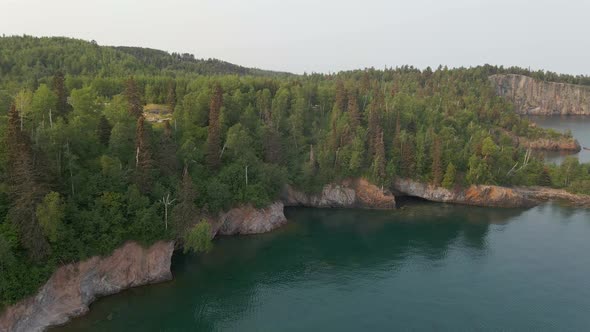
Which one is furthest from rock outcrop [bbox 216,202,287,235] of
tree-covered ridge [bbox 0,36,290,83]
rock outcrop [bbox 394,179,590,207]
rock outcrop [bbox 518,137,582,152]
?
rock outcrop [bbox 518,137,582,152]

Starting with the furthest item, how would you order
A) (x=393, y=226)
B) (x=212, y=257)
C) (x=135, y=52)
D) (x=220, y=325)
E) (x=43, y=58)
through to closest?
(x=135, y=52)
(x=43, y=58)
(x=393, y=226)
(x=212, y=257)
(x=220, y=325)

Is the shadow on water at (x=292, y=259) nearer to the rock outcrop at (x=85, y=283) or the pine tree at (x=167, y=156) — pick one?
the rock outcrop at (x=85, y=283)

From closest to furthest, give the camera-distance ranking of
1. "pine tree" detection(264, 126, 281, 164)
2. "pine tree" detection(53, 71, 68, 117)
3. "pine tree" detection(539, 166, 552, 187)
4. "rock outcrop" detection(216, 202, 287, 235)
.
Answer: "pine tree" detection(53, 71, 68, 117) → "rock outcrop" detection(216, 202, 287, 235) → "pine tree" detection(264, 126, 281, 164) → "pine tree" detection(539, 166, 552, 187)

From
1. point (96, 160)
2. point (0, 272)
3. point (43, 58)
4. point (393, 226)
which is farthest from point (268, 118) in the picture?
point (43, 58)

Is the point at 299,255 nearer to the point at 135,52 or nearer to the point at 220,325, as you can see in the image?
the point at 220,325

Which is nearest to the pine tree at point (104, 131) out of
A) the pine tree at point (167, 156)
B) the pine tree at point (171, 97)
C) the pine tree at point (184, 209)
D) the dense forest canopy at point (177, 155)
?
the dense forest canopy at point (177, 155)

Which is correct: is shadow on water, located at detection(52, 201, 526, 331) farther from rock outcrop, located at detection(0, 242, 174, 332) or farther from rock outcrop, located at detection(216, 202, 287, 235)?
rock outcrop, located at detection(216, 202, 287, 235)
